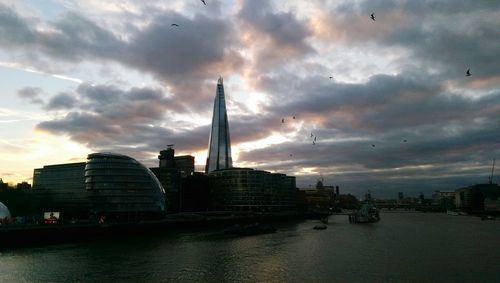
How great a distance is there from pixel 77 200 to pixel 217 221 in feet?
166

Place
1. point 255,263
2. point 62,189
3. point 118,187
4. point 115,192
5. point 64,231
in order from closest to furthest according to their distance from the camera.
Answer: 1. point 255,263
2. point 64,231
3. point 115,192
4. point 118,187
5. point 62,189

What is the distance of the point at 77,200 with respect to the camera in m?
149

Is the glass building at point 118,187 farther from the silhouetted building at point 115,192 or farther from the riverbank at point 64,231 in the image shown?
the riverbank at point 64,231

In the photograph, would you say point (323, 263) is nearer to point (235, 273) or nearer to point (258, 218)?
point (235, 273)

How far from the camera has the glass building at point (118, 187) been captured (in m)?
136

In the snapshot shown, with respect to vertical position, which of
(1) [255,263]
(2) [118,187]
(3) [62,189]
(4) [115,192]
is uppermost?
(3) [62,189]

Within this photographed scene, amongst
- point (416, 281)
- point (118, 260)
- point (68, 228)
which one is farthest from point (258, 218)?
point (416, 281)

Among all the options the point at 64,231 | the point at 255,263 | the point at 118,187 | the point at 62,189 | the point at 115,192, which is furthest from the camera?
the point at 62,189

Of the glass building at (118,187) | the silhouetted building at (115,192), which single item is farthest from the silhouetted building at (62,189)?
the glass building at (118,187)

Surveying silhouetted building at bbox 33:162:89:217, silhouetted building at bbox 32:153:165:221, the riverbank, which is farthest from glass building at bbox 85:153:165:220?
the riverbank

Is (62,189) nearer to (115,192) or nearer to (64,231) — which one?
(115,192)

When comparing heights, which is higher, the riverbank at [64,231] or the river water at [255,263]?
the riverbank at [64,231]

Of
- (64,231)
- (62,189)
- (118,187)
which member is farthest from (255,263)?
(62,189)

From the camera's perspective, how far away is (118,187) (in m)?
137
